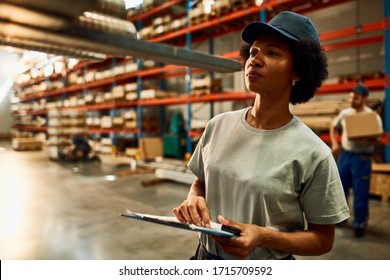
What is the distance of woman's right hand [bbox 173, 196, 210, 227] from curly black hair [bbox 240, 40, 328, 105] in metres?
0.52

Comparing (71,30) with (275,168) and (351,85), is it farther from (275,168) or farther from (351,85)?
(351,85)

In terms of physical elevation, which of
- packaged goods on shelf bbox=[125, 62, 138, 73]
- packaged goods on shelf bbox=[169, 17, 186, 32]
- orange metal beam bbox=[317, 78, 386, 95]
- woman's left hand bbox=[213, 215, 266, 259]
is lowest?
woman's left hand bbox=[213, 215, 266, 259]

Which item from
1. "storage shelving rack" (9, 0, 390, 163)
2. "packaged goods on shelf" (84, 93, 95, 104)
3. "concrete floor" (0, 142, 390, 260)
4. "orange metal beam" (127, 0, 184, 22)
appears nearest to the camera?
"concrete floor" (0, 142, 390, 260)

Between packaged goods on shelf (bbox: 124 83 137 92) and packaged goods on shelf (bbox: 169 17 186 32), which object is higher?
packaged goods on shelf (bbox: 169 17 186 32)

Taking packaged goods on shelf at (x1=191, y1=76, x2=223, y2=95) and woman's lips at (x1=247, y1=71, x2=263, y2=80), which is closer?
woman's lips at (x1=247, y1=71, x2=263, y2=80)

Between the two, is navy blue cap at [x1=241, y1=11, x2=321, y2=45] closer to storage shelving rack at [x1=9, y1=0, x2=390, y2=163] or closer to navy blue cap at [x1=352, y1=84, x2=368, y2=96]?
navy blue cap at [x1=352, y1=84, x2=368, y2=96]

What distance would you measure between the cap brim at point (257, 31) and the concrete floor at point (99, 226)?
7.98ft

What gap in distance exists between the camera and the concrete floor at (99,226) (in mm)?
3027

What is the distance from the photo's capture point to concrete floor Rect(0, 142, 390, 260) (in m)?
3.03

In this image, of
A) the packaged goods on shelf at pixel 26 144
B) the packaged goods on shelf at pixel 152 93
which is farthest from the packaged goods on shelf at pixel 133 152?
the packaged goods on shelf at pixel 26 144

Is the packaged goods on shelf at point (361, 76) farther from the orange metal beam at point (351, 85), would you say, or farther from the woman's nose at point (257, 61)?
the woman's nose at point (257, 61)

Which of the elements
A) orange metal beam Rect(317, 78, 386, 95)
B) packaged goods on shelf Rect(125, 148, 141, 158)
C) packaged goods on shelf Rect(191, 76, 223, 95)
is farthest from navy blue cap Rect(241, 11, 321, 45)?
packaged goods on shelf Rect(125, 148, 141, 158)

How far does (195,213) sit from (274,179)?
0.92 ft
